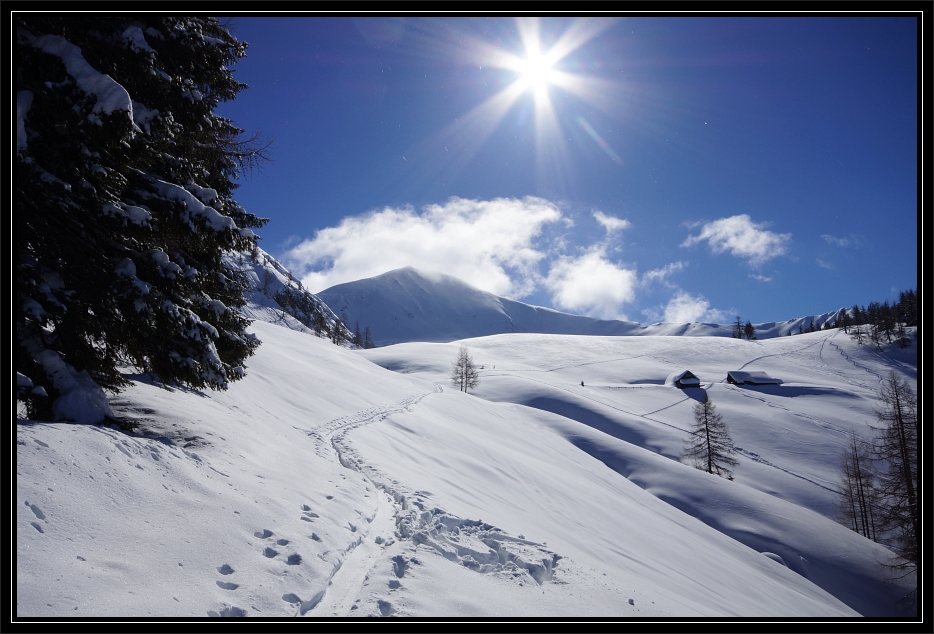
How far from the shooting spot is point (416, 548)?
591 cm

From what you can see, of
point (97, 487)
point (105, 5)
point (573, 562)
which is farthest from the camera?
point (573, 562)

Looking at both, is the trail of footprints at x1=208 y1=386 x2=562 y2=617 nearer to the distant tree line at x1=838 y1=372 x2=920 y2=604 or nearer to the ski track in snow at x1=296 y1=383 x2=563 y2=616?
the ski track in snow at x1=296 y1=383 x2=563 y2=616

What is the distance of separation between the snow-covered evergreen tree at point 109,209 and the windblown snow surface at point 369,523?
1326 mm

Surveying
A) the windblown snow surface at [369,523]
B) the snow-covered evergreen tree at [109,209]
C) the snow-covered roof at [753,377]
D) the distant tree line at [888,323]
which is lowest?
the windblown snow surface at [369,523]

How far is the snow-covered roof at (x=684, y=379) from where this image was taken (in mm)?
65250

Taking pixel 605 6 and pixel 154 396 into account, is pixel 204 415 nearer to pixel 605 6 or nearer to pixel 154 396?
pixel 154 396

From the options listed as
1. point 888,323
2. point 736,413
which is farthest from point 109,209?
point 888,323

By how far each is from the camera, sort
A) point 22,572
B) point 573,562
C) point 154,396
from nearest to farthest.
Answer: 1. point 22,572
2. point 573,562
3. point 154,396

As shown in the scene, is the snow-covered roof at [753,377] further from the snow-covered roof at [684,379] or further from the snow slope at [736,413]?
the snow-covered roof at [684,379]

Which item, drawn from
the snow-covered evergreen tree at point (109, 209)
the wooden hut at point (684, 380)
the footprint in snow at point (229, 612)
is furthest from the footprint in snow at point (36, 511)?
the wooden hut at point (684, 380)

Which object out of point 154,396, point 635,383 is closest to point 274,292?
point 635,383

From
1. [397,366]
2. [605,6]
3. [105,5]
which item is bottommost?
[397,366]

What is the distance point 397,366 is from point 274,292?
115 m

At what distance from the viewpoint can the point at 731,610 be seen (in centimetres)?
809
